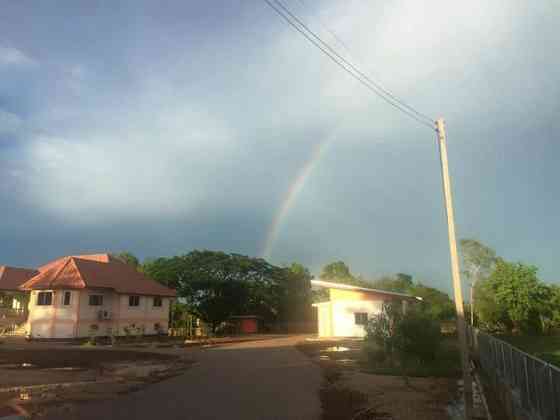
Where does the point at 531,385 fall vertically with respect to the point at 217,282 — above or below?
below

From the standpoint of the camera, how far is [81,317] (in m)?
32.8

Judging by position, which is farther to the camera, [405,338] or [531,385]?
[405,338]

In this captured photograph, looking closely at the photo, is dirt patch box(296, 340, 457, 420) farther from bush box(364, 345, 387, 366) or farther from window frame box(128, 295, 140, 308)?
window frame box(128, 295, 140, 308)

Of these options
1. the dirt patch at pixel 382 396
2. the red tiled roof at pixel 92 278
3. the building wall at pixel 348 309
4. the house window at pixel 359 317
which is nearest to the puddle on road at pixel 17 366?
the dirt patch at pixel 382 396

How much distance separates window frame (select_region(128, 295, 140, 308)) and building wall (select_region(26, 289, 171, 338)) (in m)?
0.25

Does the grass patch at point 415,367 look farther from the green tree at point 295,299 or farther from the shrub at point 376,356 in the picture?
the green tree at point 295,299

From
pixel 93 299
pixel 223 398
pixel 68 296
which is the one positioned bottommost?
pixel 223 398

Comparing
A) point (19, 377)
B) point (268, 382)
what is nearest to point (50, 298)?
point (19, 377)

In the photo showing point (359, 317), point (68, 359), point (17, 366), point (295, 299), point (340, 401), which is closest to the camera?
point (340, 401)

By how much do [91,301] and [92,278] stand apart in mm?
1711

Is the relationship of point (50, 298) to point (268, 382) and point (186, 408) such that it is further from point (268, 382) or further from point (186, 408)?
point (186, 408)

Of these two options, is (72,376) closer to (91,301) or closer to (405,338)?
(405,338)

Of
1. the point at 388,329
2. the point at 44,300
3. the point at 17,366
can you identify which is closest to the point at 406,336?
the point at 388,329

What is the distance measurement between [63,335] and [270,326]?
2885 centimetres
